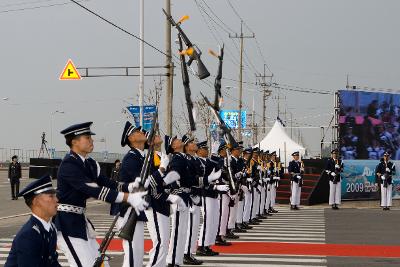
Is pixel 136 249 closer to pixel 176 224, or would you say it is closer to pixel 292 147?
pixel 176 224

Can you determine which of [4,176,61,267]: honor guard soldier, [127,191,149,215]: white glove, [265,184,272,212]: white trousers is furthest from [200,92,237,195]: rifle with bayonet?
[4,176,61,267]: honor guard soldier

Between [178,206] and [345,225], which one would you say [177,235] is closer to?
[178,206]

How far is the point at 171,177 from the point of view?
427 inches

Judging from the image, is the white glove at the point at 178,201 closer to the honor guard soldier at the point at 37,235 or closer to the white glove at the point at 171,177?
the white glove at the point at 171,177

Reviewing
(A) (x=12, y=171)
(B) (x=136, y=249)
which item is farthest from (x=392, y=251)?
(A) (x=12, y=171)

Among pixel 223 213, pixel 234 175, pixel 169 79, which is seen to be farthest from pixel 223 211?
pixel 169 79

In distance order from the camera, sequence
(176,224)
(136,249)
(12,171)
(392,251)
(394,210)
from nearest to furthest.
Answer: (136,249)
(176,224)
(392,251)
(394,210)
(12,171)

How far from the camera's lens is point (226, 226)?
16641 millimetres

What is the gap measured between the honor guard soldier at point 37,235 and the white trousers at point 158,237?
12.9 ft

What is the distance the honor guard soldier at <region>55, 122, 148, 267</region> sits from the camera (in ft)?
24.6

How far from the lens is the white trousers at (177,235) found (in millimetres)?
11711

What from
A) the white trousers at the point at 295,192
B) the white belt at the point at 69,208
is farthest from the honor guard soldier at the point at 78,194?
the white trousers at the point at 295,192

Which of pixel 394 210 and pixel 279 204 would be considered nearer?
pixel 394 210

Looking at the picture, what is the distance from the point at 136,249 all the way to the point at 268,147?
153ft
